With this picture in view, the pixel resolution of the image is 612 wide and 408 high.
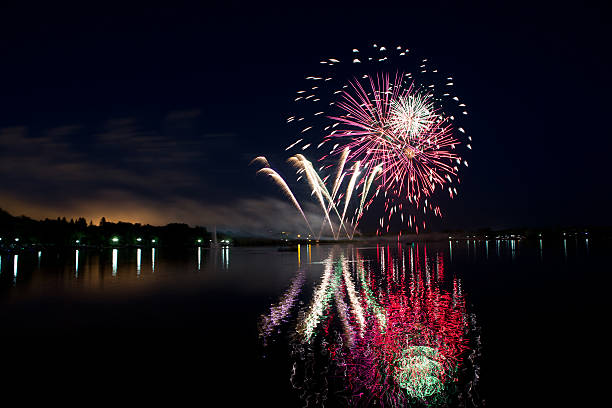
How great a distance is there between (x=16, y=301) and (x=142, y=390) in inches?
674

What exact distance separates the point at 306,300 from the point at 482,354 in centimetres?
1077

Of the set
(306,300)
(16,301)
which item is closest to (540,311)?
(306,300)

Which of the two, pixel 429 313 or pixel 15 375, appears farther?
pixel 429 313

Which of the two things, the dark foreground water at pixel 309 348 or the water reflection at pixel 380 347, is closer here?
the water reflection at pixel 380 347

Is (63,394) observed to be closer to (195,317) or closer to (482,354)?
(195,317)

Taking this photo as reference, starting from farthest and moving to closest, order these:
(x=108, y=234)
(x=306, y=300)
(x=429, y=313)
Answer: (x=108, y=234) < (x=306, y=300) < (x=429, y=313)

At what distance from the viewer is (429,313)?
17.6m

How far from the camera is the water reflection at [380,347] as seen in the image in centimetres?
936

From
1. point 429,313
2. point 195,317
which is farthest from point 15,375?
point 429,313

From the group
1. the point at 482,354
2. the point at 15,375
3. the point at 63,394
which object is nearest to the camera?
the point at 63,394

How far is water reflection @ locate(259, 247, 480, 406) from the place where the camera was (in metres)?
9.36

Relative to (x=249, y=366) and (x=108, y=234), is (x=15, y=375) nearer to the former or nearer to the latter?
(x=249, y=366)

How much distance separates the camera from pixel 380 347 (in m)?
12.5

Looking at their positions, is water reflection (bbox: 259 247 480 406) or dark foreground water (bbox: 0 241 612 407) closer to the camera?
water reflection (bbox: 259 247 480 406)
